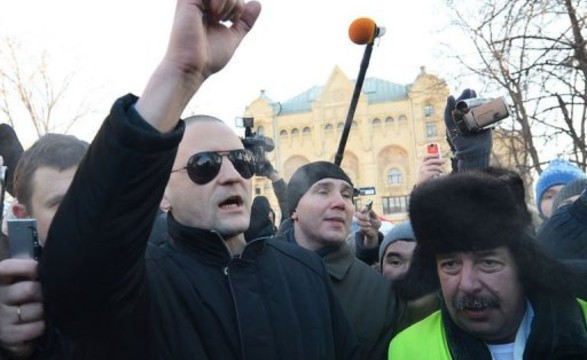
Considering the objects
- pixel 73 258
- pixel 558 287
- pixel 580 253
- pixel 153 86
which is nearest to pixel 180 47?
pixel 153 86

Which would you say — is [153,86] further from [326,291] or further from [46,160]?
[326,291]

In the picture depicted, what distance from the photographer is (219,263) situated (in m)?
1.94

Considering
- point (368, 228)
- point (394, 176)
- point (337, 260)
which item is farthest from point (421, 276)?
point (394, 176)

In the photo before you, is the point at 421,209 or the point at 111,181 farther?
the point at 421,209

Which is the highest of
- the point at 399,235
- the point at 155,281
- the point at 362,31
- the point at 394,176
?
the point at 362,31

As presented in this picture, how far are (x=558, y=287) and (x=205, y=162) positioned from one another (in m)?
1.36

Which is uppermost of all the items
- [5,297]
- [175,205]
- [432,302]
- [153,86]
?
[153,86]

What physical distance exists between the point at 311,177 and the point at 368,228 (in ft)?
2.58

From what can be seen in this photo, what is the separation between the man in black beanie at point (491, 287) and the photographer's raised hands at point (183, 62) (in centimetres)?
125

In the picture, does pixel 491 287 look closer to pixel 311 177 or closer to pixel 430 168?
pixel 430 168

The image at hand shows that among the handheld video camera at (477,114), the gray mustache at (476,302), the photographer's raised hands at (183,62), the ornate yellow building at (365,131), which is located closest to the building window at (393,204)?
the ornate yellow building at (365,131)

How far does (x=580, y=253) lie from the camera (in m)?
2.51

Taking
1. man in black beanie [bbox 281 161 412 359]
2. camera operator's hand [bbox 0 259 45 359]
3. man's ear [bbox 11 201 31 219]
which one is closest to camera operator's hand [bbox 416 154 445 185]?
man in black beanie [bbox 281 161 412 359]

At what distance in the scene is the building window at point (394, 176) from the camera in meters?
55.9
